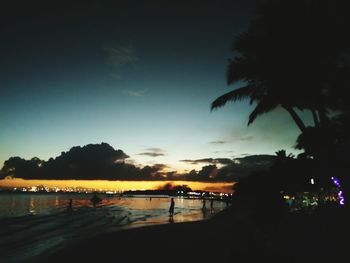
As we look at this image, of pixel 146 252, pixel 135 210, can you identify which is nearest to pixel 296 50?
pixel 146 252

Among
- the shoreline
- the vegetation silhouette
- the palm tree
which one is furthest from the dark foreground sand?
the palm tree

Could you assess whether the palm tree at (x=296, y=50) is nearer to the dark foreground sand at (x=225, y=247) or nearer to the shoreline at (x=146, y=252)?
the dark foreground sand at (x=225, y=247)

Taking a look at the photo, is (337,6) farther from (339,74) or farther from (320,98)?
(320,98)

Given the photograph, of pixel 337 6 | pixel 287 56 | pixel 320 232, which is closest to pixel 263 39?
pixel 287 56

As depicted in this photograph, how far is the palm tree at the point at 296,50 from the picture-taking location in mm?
14148

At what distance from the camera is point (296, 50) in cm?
1462

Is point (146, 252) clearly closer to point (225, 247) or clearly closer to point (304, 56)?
point (225, 247)

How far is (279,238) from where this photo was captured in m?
14.0

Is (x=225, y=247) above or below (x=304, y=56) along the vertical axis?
below

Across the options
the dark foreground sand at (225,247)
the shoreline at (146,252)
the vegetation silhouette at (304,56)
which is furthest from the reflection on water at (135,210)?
the vegetation silhouette at (304,56)

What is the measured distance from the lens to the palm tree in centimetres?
1415

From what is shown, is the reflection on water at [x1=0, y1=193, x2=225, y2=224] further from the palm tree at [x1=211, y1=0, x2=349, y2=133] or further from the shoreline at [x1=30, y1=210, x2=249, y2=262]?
the palm tree at [x1=211, y1=0, x2=349, y2=133]

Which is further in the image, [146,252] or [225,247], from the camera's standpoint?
[146,252]

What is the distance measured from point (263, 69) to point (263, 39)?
1475mm
